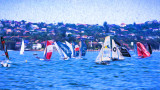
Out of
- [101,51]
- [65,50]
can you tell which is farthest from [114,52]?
[101,51]

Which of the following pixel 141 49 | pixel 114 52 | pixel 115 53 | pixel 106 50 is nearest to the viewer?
pixel 106 50

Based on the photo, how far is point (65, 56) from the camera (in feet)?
149

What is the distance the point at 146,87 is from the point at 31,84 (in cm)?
735

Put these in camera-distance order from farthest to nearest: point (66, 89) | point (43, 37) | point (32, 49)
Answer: point (43, 37) → point (32, 49) → point (66, 89)

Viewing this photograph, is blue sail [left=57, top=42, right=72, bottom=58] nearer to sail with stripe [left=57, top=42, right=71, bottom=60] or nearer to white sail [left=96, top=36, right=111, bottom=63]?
sail with stripe [left=57, top=42, right=71, bottom=60]

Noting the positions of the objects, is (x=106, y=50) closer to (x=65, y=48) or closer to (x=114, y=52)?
(x=114, y=52)

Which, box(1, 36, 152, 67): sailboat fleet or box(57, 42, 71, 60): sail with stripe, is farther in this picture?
box(57, 42, 71, 60): sail with stripe

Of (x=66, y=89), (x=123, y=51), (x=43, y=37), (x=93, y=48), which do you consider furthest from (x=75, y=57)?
(x=43, y=37)

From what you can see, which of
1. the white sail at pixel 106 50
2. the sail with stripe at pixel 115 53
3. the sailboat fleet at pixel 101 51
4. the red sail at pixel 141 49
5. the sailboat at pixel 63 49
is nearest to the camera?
the white sail at pixel 106 50

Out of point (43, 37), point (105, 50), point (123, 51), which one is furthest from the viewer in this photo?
point (43, 37)

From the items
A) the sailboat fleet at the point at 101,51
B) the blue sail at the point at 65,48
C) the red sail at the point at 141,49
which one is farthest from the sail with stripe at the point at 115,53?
the blue sail at the point at 65,48

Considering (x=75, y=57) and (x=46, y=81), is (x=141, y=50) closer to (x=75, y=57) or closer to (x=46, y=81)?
(x=75, y=57)

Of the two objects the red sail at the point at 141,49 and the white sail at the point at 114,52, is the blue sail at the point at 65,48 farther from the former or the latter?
the red sail at the point at 141,49

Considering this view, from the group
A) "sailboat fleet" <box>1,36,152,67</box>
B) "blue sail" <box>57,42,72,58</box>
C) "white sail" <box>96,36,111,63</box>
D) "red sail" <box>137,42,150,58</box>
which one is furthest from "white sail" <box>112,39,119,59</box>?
"blue sail" <box>57,42,72,58</box>
